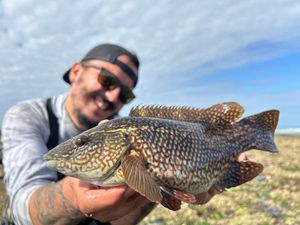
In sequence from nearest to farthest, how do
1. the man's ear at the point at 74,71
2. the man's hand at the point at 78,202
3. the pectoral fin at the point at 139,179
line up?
the pectoral fin at the point at 139,179
the man's hand at the point at 78,202
the man's ear at the point at 74,71

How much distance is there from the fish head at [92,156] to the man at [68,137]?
221 mm

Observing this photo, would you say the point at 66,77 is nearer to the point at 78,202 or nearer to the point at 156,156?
the point at 78,202

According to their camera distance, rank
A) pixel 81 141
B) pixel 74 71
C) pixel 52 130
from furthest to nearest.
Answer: pixel 74 71 → pixel 52 130 → pixel 81 141

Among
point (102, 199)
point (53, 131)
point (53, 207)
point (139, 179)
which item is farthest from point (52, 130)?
point (139, 179)

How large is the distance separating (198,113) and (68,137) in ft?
8.91

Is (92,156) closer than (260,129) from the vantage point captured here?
Yes

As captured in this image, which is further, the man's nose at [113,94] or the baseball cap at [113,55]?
the baseball cap at [113,55]

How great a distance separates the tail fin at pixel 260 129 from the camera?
17.7 feet

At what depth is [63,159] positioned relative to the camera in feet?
14.0

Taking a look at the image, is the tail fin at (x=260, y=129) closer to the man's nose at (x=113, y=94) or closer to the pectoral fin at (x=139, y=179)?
the pectoral fin at (x=139, y=179)

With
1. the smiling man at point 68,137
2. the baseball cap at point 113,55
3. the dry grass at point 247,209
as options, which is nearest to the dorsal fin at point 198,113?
the smiling man at point 68,137

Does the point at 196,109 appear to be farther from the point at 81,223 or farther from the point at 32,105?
the point at 32,105

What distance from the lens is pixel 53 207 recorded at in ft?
16.4

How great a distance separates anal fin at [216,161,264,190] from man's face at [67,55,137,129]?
10.1 feet
